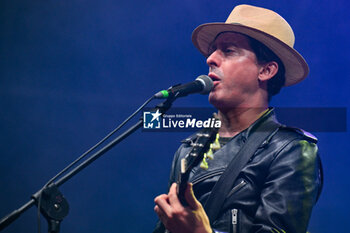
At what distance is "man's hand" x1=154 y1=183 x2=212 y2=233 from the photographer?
152cm

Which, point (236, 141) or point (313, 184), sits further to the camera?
point (236, 141)

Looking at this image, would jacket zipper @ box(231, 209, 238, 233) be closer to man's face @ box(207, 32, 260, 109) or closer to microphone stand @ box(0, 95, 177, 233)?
man's face @ box(207, 32, 260, 109)

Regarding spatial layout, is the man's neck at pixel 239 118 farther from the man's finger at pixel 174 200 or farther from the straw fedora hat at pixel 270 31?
the man's finger at pixel 174 200

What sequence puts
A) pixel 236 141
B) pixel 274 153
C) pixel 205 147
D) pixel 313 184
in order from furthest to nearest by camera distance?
pixel 236 141 < pixel 274 153 < pixel 313 184 < pixel 205 147

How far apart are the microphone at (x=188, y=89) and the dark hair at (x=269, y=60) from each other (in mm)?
620

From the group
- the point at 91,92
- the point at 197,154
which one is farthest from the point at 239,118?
the point at 91,92

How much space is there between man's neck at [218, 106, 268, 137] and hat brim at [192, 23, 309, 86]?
0.98 ft

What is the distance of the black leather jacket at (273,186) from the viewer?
170cm

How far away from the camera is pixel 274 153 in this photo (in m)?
1.86

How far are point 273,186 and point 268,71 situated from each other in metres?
0.74

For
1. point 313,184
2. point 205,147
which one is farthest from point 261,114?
point 205,147

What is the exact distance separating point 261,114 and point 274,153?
1.24 feet

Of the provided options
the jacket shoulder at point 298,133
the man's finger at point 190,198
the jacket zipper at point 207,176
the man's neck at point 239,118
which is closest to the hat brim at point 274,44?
the man's neck at point 239,118

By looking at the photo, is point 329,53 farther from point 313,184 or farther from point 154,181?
point 154,181
